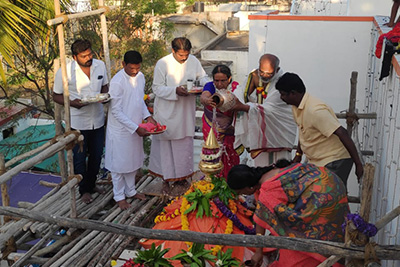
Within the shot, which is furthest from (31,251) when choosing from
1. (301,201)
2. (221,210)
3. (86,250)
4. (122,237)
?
(301,201)

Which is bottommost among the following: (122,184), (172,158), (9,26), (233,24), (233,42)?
(122,184)

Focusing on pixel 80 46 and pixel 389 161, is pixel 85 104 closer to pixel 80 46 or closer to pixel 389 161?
pixel 80 46

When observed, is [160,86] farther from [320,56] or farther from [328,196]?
[320,56]

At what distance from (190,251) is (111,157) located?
1777mm

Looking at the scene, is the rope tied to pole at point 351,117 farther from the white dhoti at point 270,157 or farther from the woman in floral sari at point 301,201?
the woman in floral sari at point 301,201

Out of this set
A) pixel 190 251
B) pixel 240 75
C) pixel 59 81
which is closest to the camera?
pixel 190 251

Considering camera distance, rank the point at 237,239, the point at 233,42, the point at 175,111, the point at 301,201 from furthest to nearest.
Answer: the point at 233,42, the point at 175,111, the point at 301,201, the point at 237,239

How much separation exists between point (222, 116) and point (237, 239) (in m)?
2.41

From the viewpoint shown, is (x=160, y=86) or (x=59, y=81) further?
(x=160, y=86)

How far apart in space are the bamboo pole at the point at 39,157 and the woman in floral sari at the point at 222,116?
1.40 m

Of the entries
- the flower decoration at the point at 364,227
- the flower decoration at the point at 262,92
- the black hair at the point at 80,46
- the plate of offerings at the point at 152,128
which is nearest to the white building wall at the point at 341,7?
the flower decoration at the point at 262,92

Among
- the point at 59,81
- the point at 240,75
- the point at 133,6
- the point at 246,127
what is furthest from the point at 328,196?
the point at 240,75

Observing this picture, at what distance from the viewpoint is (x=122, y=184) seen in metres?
5.49

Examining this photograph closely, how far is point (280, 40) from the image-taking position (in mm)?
8352
